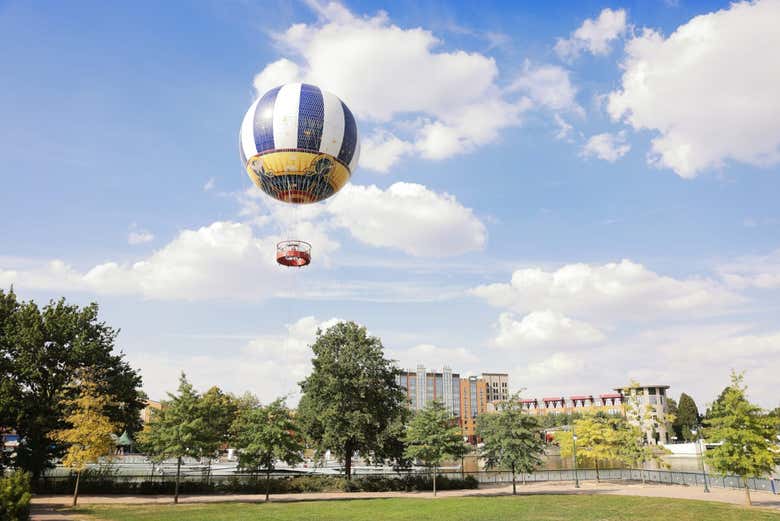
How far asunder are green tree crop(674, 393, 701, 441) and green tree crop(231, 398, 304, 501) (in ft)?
438

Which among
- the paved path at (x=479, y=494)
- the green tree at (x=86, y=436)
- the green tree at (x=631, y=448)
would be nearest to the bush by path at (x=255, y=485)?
Result: the paved path at (x=479, y=494)

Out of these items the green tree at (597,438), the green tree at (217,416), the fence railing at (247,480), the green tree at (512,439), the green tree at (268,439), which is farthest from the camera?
the green tree at (597,438)

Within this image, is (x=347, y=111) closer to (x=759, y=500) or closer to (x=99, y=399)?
(x=99, y=399)

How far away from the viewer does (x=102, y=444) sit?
3034 cm

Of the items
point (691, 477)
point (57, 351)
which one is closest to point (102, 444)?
point (57, 351)

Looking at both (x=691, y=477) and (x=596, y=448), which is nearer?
(x=691, y=477)

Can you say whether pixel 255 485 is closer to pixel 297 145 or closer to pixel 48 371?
pixel 48 371

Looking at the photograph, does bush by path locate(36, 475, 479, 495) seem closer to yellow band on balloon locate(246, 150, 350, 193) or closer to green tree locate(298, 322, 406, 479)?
green tree locate(298, 322, 406, 479)

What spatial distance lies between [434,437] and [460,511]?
970 centimetres

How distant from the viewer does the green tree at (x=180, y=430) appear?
32.6m

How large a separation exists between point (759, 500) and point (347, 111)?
108 feet

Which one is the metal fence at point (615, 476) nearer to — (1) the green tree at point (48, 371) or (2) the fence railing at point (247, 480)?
(2) the fence railing at point (247, 480)

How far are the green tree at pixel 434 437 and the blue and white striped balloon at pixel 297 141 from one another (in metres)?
17.4

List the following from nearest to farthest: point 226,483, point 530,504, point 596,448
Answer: point 530,504, point 226,483, point 596,448
